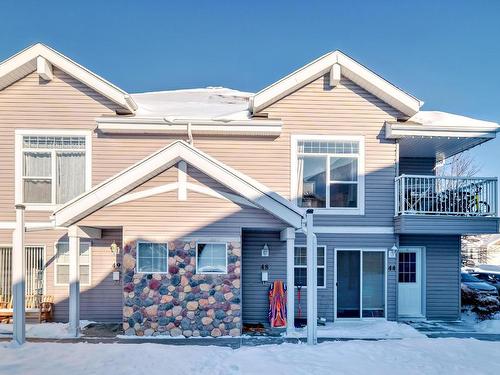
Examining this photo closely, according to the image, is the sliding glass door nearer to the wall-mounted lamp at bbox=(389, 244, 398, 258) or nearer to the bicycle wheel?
the wall-mounted lamp at bbox=(389, 244, 398, 258)

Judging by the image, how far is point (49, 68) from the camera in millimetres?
9914

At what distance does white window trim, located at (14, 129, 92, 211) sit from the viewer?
32.4 ft

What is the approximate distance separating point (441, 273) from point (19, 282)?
10376mm

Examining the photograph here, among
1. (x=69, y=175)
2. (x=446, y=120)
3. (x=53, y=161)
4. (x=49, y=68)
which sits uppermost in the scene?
(x=49, y=68)

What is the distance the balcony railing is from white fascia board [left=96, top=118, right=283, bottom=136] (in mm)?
3698

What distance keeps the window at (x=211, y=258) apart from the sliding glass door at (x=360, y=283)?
11.1ft

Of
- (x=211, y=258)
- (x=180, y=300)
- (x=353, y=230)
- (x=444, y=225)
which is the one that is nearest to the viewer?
(x=180, y=300)

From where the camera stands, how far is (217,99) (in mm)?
13555

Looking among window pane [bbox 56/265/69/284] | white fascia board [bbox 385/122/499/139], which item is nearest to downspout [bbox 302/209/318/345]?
white fascia board [bbox 385/122/499/139]

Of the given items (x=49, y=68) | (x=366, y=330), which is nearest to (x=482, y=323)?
(x=366, y=330)

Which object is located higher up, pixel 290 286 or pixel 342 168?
pixel 342 168

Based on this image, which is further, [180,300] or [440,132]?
[440,132]

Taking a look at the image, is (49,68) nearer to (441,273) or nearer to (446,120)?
(446,120)

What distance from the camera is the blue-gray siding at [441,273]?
1049 cm
